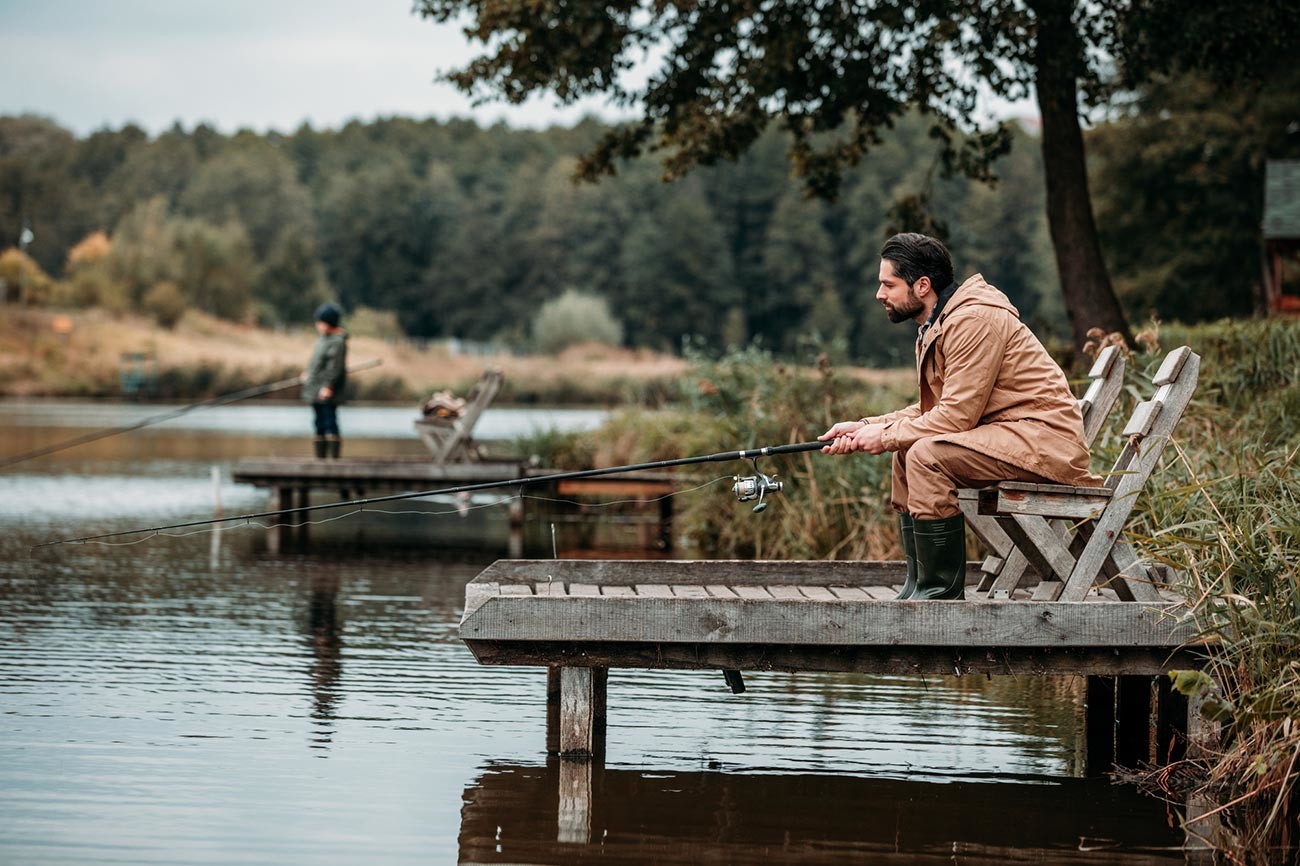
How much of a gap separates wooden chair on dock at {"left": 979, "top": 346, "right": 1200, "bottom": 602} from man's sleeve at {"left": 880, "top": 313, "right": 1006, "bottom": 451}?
0.28m

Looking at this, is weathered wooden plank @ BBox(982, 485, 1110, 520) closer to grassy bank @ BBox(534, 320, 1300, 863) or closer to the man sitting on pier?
the man sitting on pier

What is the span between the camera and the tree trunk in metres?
15.1

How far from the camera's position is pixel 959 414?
5.86m

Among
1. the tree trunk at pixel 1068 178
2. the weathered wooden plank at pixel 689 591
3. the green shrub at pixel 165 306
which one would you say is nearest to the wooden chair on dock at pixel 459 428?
the tree trunk at pixel 1068 178

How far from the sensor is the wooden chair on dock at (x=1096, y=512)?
5.82m

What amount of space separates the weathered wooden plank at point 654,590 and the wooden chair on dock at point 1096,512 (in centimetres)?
139

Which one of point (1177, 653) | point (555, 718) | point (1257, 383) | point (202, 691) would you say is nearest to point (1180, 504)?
point (1177, 653)

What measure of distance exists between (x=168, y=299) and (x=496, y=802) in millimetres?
79337

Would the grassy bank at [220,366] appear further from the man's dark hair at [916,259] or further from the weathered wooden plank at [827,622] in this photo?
the weathered wooden plank at [827,622]

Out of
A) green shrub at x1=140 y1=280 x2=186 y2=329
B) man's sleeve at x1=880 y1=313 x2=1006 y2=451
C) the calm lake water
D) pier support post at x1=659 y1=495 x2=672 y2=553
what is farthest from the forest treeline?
man's sleeve at x1=880 y1=313 x2=1006 y2=451

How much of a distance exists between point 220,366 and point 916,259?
2262 inches

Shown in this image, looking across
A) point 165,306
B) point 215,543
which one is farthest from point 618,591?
point 165,306

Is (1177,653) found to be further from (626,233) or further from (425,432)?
(626,233)

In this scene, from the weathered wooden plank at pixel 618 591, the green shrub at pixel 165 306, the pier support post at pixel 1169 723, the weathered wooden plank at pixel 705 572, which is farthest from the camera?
the green shrub at pixel 165 306
